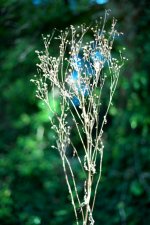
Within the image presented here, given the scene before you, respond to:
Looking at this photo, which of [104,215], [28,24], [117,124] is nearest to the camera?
[104,215]

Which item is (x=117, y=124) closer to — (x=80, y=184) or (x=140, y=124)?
(x=140, y=124)

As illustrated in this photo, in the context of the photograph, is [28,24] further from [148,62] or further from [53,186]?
[53,186]

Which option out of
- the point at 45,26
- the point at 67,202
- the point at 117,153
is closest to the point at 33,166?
the point at 67,202

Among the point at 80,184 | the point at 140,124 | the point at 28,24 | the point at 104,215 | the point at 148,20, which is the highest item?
the point at 28,24

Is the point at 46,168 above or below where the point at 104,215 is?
above

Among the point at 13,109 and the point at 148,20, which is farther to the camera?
the point at 13,109

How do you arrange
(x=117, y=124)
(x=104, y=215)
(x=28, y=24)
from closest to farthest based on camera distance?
(x=104, y=215), (x=117, y=124), (x=28, y=24)

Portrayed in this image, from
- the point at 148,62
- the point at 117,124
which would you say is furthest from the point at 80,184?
the point at 148,62
